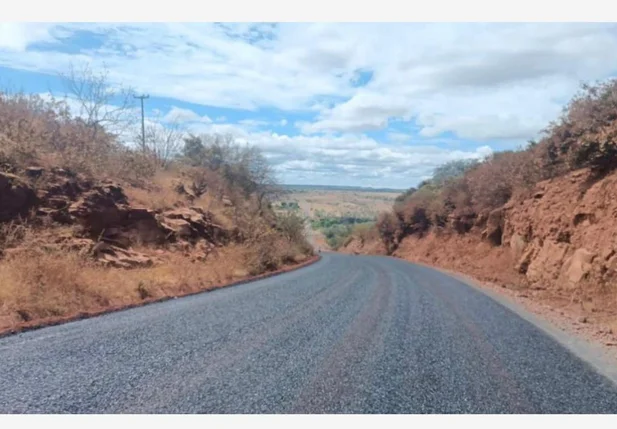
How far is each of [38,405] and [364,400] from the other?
2.92 meters

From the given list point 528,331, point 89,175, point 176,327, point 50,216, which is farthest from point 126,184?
point 528,331

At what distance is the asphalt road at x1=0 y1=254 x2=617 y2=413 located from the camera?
15.7 feet

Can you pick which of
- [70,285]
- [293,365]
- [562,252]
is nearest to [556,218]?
[562,252]

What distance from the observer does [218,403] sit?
185 inches

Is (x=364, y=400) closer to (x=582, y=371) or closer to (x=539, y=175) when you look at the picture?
(x=582, y=371)

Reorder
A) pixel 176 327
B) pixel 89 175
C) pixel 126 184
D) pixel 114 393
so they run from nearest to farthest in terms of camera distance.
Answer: pixel 114 393
pixel 176 327
pixel 89 175
pixel 126 184

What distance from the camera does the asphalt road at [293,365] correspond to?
4.79 meters

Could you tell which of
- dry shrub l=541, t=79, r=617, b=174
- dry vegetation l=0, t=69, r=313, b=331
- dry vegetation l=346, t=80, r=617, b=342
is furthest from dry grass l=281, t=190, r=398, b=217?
dry shrub l=541, t=79, r=617, b=174

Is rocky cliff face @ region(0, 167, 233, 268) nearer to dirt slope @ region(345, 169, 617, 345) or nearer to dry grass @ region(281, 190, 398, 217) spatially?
dirt slope @ region(345, 169, 617, 345)

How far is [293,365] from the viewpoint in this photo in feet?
19.6

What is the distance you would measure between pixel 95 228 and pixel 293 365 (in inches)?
424

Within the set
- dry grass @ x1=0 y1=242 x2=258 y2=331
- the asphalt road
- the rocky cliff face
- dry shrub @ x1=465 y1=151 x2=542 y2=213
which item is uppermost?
dry shrub @ x1=465 y1=151 x2=542 y2=213

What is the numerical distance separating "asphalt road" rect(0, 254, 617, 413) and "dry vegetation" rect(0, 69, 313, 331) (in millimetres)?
1339

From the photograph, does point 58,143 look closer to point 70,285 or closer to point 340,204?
point 70,285
